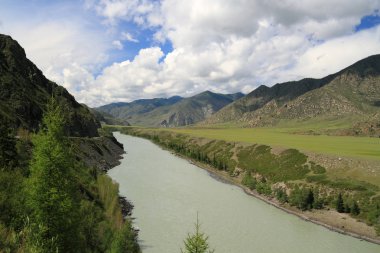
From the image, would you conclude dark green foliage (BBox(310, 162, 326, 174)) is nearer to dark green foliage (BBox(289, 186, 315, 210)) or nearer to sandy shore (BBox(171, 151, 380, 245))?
dark green foliage (BBox(289, 186, 315, 210))

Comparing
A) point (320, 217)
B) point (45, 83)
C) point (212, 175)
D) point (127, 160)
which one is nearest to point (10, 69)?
point (45, 83)

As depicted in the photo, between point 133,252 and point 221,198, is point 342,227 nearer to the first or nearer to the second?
point 221,198

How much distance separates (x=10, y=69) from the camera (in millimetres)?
138625

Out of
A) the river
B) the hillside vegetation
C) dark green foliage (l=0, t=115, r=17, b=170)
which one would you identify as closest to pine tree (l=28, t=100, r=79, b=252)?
the hillside vegetation

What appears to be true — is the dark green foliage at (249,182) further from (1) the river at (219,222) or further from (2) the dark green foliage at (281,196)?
(2) the dark green foliage at (281,196)

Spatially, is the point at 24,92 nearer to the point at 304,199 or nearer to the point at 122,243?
the point at 304,199

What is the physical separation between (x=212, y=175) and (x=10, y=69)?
93924 mm

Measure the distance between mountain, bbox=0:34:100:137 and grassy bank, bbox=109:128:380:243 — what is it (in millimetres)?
62854

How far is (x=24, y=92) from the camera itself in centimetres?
12606

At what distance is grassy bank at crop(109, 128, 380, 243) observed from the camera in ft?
227

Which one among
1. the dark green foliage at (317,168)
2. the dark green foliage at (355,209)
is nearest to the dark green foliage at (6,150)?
the dark green foliage at (355,209)

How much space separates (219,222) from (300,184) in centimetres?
3327

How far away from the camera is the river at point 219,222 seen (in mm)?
54112

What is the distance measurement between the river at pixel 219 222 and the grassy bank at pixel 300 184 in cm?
468
